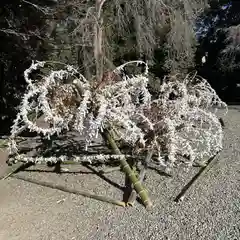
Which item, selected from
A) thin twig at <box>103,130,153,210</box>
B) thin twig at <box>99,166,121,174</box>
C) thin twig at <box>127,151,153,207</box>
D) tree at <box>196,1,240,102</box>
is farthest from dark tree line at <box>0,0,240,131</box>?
thin twig at <box>127,151,153,207</box>

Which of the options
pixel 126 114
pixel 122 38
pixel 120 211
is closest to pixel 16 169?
pixel 126 114

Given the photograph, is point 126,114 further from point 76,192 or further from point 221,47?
point 221,47

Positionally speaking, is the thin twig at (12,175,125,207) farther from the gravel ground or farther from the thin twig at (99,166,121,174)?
the thin twig at (99,166,121,174)

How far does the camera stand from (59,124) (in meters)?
4.70

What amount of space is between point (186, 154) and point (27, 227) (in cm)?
219

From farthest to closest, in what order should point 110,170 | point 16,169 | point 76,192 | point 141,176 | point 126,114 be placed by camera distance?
point 16,169, point 110,170, point 126,114, point 141,176, point 76,192

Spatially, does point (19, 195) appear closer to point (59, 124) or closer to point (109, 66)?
point (59, 124)

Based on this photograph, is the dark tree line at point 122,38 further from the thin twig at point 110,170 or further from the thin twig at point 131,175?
the thin twig at point 110,170

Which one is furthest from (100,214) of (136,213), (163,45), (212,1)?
(212,1)

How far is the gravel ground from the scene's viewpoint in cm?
323

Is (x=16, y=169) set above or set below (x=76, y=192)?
below

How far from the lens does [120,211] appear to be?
3678 mm

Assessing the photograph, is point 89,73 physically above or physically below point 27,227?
above

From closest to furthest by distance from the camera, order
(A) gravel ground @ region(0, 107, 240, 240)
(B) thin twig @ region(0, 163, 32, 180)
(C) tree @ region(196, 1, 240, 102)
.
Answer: (A) gravel ground @ region(0, 107, 240, 240), (B) thin twig @ region(0, 163, 32, 180), (C) tree @ region(196, 1, 240, 102)
